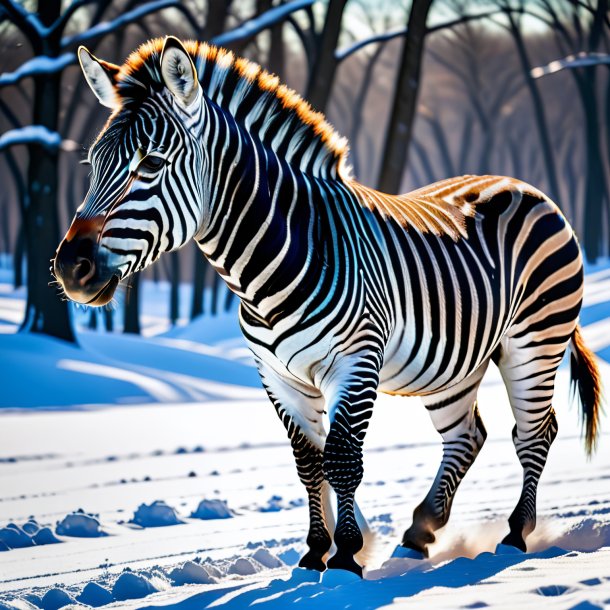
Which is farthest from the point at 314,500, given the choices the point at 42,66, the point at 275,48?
the point at 275,48

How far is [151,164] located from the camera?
12.2ft

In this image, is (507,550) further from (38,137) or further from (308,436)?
(38,137)

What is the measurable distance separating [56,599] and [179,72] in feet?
6.78

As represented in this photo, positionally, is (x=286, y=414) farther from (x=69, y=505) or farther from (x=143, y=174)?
(x=69, y=505)

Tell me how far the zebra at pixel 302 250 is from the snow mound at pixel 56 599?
1.03 meters

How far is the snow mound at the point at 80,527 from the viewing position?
211 inches

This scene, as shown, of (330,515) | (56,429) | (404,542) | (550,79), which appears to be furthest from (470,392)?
(550,79)

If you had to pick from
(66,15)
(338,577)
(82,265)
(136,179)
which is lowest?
(338,577)

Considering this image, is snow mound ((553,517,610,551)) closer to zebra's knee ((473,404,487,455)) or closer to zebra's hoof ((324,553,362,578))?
zebra's knee ((473,404,487,455))

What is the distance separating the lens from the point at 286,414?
14.2 feet

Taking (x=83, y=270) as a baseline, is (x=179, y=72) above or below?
above

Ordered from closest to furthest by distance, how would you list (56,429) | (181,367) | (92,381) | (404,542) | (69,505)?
(404,542) < (69,505) < (56,429) < (92,381) < (181,367)

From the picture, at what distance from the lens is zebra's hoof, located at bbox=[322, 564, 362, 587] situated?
3828 mm

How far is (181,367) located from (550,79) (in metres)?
26.2
